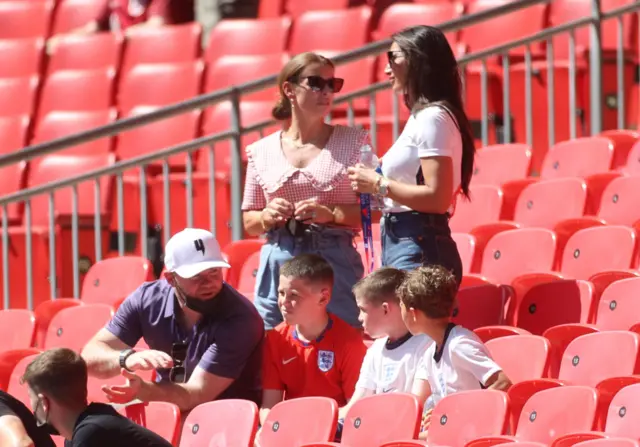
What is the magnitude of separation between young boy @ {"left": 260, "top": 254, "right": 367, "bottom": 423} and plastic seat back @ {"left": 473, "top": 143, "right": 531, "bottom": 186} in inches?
91.8

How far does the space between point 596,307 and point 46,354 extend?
210 centimetres

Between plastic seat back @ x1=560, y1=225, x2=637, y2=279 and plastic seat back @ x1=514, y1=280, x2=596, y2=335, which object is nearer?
plastic seat back @ x1=514, y1=280, x2=596, y2=335

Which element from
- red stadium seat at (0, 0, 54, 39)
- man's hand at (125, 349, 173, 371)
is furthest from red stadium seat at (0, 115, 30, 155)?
man's hand at (125, 349, 173, 371)

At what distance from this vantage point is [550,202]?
6773 mm

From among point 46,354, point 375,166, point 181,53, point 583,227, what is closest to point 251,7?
point 181,53

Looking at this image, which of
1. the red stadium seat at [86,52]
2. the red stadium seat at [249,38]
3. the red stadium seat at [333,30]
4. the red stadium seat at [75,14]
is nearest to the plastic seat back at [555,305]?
the red stadium seat at [333,30]

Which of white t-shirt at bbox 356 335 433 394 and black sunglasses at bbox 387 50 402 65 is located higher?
black sunglasses at bbox 387 50 402 65

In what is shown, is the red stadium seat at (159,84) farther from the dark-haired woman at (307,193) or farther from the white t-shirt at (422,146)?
the white t-shirt at (422,146)

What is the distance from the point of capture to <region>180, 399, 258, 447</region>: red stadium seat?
4.64 metres

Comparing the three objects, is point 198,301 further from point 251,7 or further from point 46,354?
point 251,7

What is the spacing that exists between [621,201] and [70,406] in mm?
2999

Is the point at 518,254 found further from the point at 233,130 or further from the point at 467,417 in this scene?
the point at 467,417

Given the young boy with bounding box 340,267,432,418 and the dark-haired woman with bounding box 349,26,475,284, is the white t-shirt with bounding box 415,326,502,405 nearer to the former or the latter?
the young boy with bounding box 340,267,432,418

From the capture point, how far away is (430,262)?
5066 millimetres
